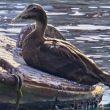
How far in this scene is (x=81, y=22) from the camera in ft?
98.5

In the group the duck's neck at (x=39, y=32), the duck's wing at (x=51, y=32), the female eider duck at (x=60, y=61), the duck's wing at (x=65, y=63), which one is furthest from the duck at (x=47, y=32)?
the duck's wing at (x=65, y=63)

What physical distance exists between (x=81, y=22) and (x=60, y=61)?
13.6 metres

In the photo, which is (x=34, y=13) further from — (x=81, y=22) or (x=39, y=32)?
(x=81, y=22)

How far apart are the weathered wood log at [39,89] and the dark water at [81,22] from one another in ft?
3.18

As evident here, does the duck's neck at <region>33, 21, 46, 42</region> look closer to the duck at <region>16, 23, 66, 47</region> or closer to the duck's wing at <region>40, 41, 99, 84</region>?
the duck's wing at <region>40, 41, 99, 84</region>

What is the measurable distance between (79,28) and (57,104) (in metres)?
12.2

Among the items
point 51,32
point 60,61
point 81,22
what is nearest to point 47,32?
point 51,32

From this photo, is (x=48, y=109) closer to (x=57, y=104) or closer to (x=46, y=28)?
(x=57, y=104)

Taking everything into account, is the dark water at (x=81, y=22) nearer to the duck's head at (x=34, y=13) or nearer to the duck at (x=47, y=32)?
the duck at (x=47, y=32)

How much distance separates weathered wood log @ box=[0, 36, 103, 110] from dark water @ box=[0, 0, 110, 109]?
3.18 ft

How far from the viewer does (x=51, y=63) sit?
1656 cm

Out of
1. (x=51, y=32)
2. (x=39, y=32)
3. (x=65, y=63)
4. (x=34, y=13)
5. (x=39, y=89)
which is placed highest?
(x=34, y=13)

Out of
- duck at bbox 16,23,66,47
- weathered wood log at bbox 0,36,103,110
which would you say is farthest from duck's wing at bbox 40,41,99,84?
duck at bbox 16,23,66,47

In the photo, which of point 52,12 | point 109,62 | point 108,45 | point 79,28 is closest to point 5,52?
point 109,62
